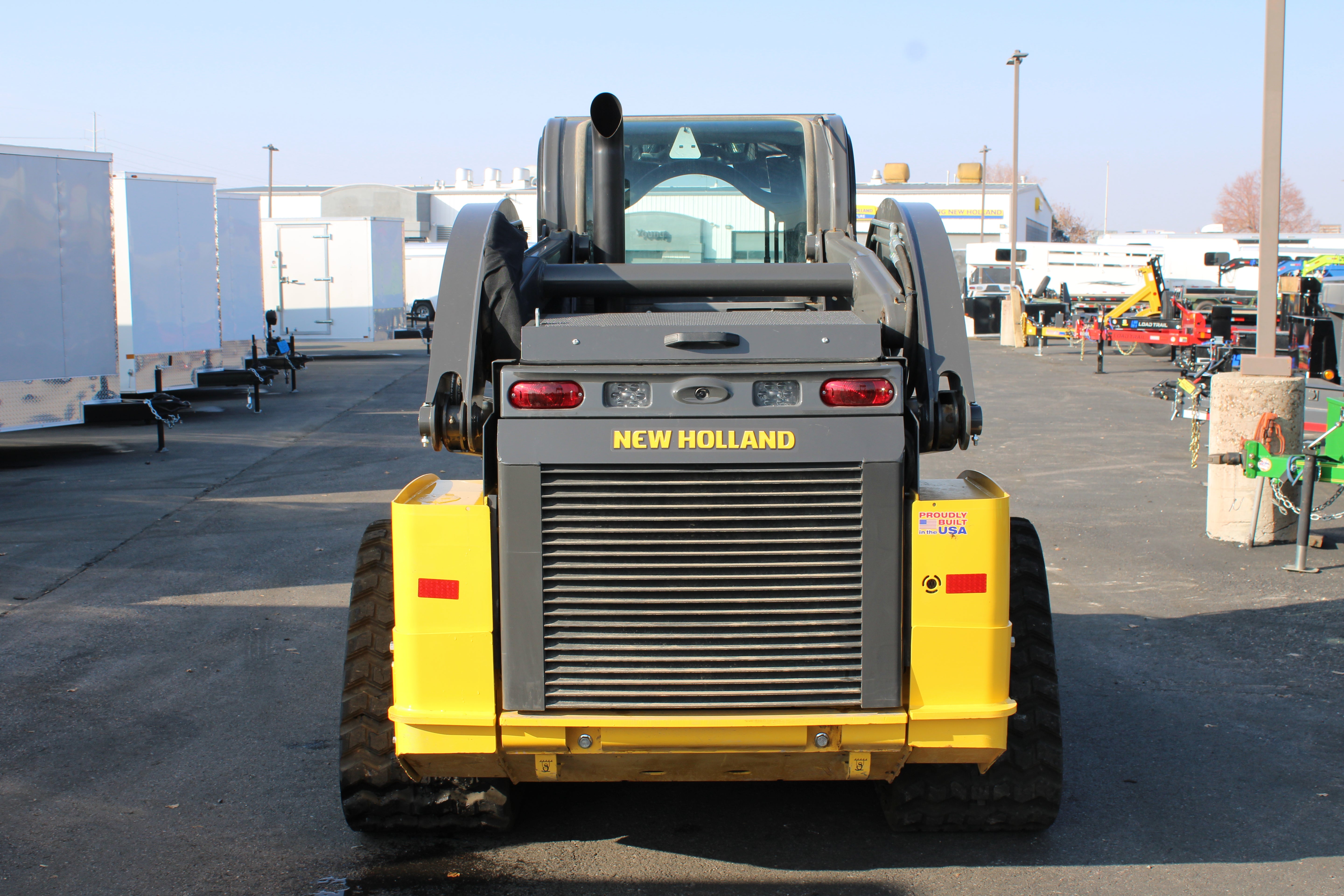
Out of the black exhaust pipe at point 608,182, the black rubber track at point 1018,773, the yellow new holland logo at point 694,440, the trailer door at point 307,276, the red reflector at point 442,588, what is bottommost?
the black rubber track at point 1018,773

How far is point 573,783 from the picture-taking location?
4914mm

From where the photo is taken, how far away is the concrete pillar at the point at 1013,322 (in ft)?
114

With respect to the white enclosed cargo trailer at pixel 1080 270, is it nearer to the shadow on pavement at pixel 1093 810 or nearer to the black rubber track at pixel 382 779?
the shadow on pavement at pixel 1093 810

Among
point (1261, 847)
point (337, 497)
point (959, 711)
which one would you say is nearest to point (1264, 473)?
point (1261, 847)

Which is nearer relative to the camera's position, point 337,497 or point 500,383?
point 500,383

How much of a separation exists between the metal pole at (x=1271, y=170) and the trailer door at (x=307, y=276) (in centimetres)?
2313

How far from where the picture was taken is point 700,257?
19.5 ft

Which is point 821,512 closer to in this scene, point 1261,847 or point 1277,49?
point 1261,847

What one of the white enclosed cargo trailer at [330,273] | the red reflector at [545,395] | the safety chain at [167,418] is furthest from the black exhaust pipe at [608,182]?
the white enclosed cargo trailer at [330,273]

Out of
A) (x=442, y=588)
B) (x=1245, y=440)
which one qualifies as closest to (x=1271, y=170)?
(x=1245, y=440)

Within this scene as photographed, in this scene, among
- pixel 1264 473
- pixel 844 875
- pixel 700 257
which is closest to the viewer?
pixel 844 875

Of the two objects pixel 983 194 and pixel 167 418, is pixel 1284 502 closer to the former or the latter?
pixel 167 418

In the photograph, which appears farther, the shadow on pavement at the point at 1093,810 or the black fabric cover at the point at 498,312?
the shadow on pavement at the point at 1093,810

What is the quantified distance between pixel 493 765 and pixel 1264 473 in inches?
273
